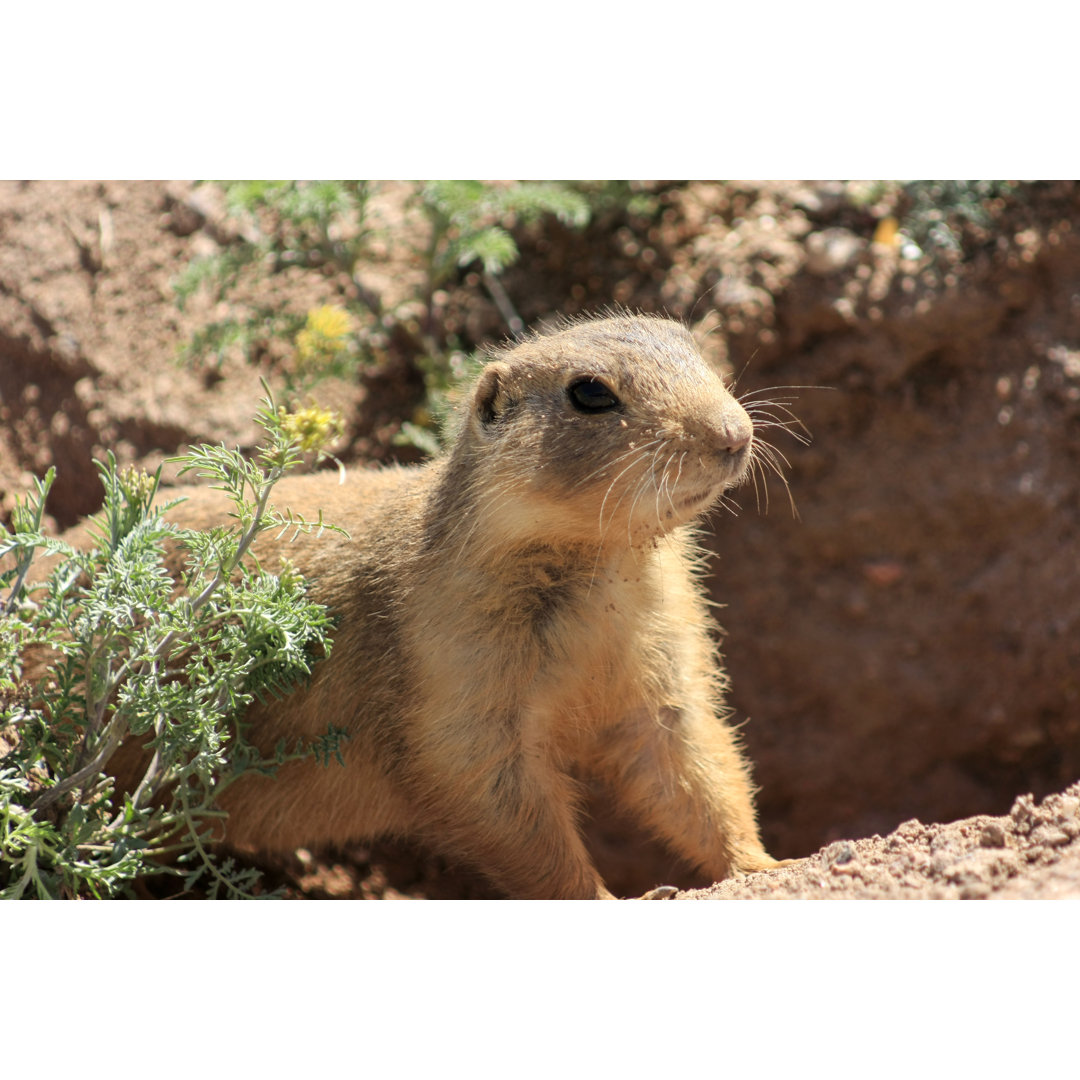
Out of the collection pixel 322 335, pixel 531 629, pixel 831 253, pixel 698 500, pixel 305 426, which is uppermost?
pixel 831 253

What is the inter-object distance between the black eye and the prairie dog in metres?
0.01

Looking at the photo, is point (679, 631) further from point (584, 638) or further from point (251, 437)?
point (251, 437)

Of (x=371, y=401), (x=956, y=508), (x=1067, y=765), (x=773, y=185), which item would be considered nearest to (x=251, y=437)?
(x=371, y=401)

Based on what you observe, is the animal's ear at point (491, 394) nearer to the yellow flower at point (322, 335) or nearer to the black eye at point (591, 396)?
the black eye at point (591, 396)

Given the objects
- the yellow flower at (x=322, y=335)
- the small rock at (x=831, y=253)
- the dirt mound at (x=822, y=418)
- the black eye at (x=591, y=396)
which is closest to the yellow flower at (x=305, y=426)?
the black eye at (x=591, y=396)

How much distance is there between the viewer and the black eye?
392cm

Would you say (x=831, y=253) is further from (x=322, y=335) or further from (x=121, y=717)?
(x=121, y=717)

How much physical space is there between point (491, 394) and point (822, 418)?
327 centimetres

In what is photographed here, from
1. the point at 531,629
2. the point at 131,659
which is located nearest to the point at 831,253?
the point at 531,629

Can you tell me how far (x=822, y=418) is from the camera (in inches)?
272

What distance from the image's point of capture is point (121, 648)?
12.7 ft

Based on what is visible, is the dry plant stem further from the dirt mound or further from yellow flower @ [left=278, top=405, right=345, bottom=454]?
the dirt mound

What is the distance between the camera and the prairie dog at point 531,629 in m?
3.91

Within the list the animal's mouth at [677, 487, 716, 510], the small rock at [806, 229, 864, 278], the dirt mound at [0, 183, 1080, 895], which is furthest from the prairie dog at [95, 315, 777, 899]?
the small rock at [806, 229, 864, 278]
